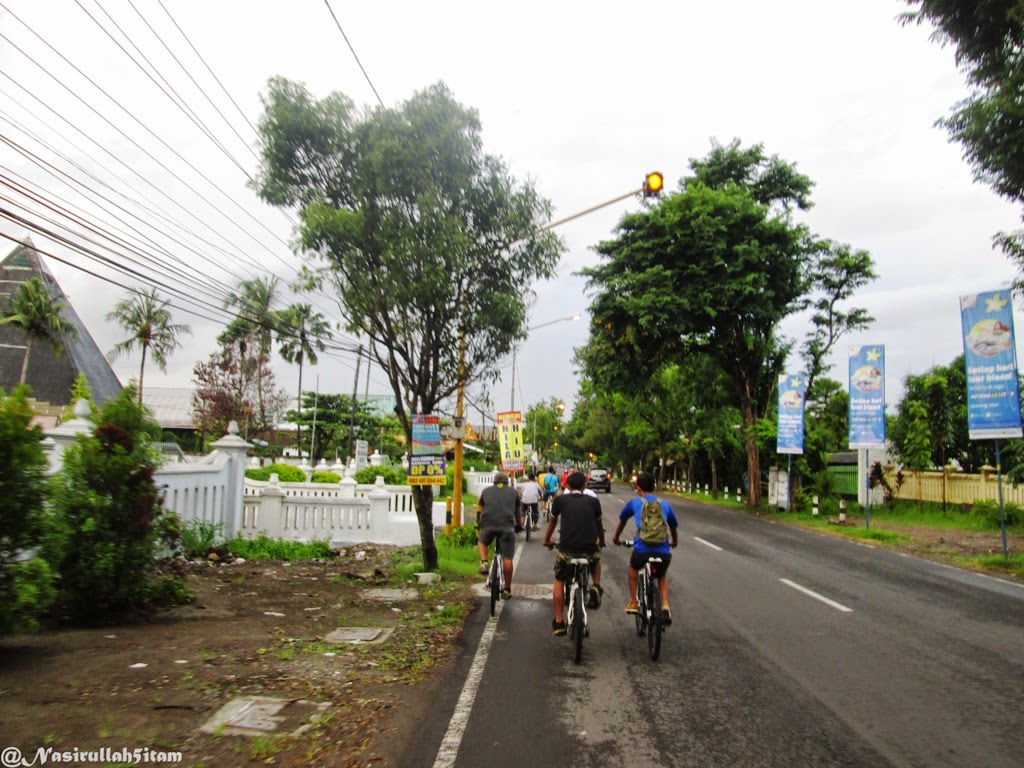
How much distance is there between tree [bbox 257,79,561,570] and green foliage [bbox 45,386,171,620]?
3.87m

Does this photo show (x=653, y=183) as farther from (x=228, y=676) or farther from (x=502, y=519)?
(x=228, y=676)

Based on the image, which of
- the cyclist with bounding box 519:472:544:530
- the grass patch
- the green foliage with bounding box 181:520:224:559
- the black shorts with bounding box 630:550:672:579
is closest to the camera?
the black shorts with bounding box 630:550:672:579

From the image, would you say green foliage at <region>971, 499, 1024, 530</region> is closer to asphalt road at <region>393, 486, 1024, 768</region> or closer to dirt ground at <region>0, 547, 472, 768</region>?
asphalt road at <region>393, 486, 1024, 768</region>

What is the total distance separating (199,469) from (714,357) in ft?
85.3

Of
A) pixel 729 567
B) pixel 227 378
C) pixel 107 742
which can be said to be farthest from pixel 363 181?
pixel 227 378

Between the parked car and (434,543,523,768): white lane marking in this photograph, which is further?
the parked car

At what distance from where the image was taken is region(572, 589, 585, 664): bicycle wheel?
7219mm

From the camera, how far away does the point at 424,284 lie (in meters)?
10.9

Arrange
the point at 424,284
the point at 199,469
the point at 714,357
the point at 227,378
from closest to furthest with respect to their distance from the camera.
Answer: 1. the point at 424,284
2. the point at 199,469
3. the point at 714,357
4. the point at 227,378

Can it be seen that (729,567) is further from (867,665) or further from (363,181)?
(363,181)

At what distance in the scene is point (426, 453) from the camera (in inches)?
478

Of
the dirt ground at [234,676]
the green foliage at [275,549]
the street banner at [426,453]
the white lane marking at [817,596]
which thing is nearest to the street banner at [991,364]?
the white lane marking at [817,596]

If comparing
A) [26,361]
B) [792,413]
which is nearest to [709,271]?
[792,413]

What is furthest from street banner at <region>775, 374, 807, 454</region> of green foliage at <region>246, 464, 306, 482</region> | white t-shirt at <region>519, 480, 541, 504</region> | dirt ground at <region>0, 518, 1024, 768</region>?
dirt ground at <region>0, 518, 1024, 768</region>
